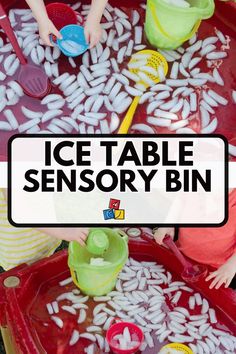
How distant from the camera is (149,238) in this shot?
1463 millimetres

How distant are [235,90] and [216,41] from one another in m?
0.13

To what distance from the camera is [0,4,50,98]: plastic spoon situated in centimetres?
126

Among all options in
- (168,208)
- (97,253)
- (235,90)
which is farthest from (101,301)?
(235,90)

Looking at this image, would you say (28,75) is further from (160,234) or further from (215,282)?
(215,282)

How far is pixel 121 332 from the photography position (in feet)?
4.19

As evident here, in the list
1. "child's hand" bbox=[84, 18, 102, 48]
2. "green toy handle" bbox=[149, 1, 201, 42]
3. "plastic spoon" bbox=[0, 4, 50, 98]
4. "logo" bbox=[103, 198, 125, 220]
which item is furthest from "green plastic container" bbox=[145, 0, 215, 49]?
"logo" bbox=[103, 198, 125, 220]

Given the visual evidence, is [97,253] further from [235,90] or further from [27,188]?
[235,90]

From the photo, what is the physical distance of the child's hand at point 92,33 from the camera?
1333 millimetres

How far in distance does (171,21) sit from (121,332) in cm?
61

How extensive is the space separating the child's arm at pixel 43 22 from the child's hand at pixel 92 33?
0.19ft

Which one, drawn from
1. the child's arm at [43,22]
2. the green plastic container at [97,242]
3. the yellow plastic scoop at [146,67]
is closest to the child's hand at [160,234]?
the green plastic container at [97,242]

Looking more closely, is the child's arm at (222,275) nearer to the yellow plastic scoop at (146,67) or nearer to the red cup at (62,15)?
the yellow plastic scoop at (146,67)

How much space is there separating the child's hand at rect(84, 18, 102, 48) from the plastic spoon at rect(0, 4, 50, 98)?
0.12m

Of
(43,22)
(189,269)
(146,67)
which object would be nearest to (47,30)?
(43,22)
